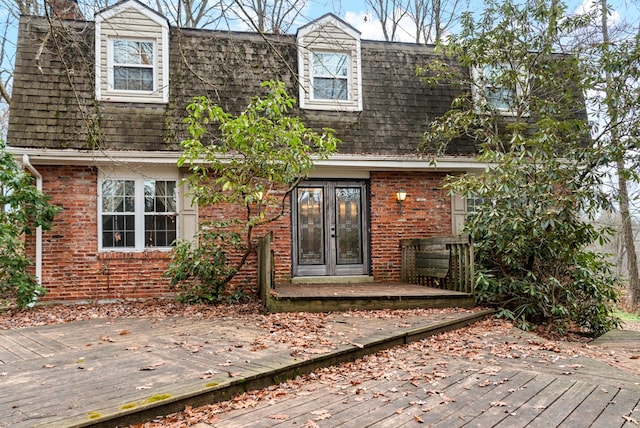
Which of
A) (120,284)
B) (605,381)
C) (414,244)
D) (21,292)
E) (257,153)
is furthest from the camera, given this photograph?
(414,244)

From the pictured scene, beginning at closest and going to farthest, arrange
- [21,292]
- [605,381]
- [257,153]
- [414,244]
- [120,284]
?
[605,381], [257,153], [21,292], [120,284], [414,244]

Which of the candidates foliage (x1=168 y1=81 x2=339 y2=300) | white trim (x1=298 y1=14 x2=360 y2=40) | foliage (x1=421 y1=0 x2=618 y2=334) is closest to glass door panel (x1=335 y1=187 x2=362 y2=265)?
foliage (x1=168 y1=81 x2=339 y2=300)

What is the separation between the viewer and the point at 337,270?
9.49 metres

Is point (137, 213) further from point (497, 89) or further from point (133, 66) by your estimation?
point (497, 89)

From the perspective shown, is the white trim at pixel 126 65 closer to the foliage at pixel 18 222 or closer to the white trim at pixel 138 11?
the white trim at pixel 138 11

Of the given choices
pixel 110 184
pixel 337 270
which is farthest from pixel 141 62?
pixel 337 270

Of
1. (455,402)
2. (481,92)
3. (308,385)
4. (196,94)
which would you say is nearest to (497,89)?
(481,92)

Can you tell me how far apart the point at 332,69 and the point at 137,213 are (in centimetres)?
484

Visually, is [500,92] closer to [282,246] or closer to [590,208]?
[590,208]

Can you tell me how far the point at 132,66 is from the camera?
9000 mm

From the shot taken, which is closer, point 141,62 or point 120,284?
point 120,284

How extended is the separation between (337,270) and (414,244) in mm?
1629

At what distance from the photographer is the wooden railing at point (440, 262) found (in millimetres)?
7543

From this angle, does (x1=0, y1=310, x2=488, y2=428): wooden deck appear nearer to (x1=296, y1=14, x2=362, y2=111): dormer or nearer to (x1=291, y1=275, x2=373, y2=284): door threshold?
(x1=291, y1=275, x2=373, y2=284): door threshold
